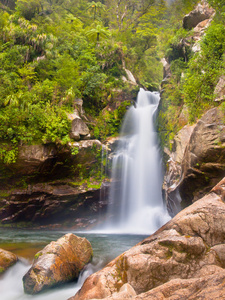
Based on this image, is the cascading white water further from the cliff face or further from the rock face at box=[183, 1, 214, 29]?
the rock face at box=[183, 1, 214, 29]

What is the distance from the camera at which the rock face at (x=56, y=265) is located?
5.33m

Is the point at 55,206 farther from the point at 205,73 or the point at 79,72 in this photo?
the point at 205,73

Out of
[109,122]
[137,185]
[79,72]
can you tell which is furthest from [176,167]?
[79,72]

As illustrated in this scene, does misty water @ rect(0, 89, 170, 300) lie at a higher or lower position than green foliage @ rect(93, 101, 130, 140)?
lower

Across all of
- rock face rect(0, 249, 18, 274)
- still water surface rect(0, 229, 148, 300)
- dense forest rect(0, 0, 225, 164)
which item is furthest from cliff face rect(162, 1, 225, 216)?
rock face rect(0, 249, 18, 274)

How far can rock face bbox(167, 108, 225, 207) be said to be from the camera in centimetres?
743

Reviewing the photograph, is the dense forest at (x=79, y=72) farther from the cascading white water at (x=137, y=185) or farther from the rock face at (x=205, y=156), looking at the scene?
the rock face at (x=205, y=156)

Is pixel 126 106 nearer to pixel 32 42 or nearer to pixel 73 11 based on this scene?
pixel 32 42

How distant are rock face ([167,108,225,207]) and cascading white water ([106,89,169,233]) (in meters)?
4.95

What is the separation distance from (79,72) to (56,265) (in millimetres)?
15788

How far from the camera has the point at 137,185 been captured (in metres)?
15.1

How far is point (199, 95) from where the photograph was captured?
9695mm

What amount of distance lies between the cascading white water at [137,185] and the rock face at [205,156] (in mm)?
4947

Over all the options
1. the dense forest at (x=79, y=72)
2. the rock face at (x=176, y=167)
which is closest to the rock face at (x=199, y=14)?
the dense forest at (x=79, y=72)
